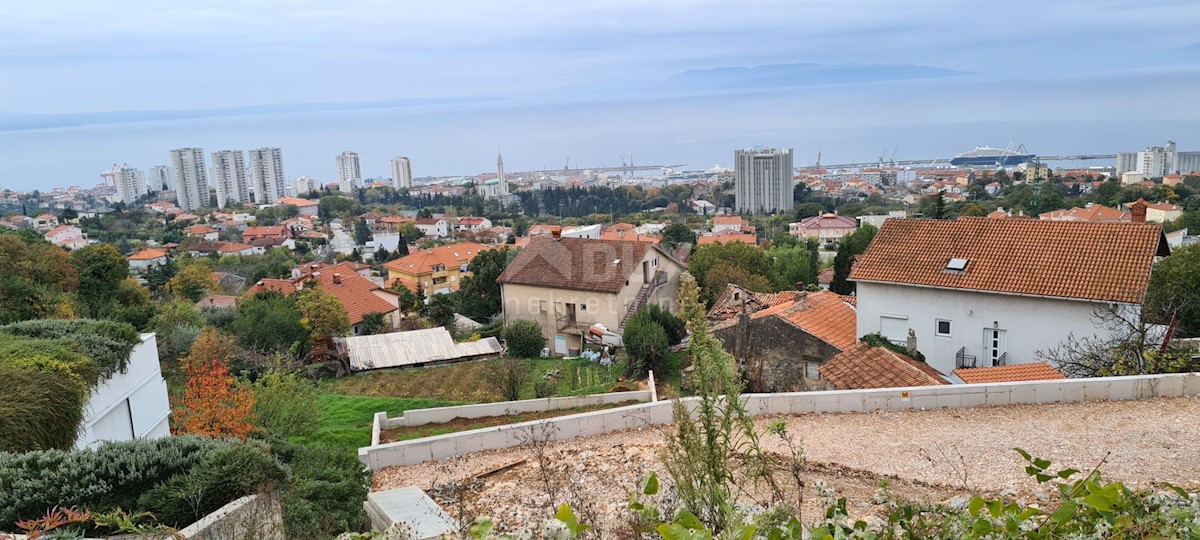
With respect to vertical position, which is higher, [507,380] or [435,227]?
[507,380]

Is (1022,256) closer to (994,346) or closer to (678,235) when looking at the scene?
(994,346)

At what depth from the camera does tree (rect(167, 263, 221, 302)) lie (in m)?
39.1

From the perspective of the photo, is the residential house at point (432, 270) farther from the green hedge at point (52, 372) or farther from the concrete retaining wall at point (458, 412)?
the green hedge at point (52, 372)

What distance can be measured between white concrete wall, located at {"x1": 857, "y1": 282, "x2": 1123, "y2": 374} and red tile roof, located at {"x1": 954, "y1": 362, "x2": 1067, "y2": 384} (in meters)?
2.45

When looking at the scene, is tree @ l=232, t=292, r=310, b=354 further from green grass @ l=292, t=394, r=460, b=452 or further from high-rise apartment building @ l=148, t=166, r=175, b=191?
high-rise apartment building @ l=148, t=166, r=175, b=191

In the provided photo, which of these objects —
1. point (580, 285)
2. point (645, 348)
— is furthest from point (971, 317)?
point (580, 285)

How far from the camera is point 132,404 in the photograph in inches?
381

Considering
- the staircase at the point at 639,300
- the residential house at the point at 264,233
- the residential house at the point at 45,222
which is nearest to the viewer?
the staircase at the point at 639,300

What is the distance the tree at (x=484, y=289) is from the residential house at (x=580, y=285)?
4747 mm

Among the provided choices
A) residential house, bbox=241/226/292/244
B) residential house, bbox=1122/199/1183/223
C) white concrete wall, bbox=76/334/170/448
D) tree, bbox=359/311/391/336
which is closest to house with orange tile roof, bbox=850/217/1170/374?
white concrete wall, bbox=76/334/170/448

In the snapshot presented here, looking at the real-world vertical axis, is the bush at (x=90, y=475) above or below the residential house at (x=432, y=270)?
above

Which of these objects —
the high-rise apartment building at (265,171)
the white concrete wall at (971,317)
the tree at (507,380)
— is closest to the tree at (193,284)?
the tree at (507,380)

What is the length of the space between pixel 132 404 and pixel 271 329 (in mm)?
11978

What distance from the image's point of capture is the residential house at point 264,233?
86.8m
